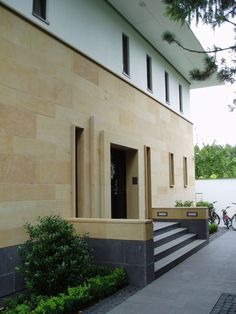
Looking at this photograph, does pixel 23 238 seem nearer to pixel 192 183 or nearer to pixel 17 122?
pixel 17 122

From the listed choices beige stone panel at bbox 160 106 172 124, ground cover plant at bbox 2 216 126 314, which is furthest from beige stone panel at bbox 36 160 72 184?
beige stone panel at bbox 160 106 172 124

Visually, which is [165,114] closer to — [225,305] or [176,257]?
[176,257]

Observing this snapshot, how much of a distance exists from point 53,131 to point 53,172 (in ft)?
2.74

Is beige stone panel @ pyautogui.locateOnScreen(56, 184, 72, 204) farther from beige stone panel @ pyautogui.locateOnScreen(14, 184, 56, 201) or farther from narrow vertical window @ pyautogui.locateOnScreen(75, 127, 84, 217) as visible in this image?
narrow vertical window @ pyautogui.locateOnScreen(75, 127, 84, 217)

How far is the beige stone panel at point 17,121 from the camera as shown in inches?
255

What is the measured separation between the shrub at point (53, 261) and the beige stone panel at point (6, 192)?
730 mm

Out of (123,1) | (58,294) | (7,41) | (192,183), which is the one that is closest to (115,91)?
(123,1)

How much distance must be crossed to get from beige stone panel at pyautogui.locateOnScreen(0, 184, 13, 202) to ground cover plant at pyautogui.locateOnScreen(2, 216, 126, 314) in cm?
66

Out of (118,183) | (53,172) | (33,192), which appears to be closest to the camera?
(33,192)

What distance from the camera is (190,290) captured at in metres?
6.27

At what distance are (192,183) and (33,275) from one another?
11.9 meters

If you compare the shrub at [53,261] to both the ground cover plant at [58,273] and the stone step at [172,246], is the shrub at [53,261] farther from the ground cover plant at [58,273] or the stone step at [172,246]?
the stone step at [172,246]

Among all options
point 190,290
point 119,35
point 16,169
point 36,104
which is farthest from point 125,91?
point 190,290

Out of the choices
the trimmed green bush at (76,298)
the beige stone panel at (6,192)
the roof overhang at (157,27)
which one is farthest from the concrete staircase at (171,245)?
the roof overhang at (157,27)
